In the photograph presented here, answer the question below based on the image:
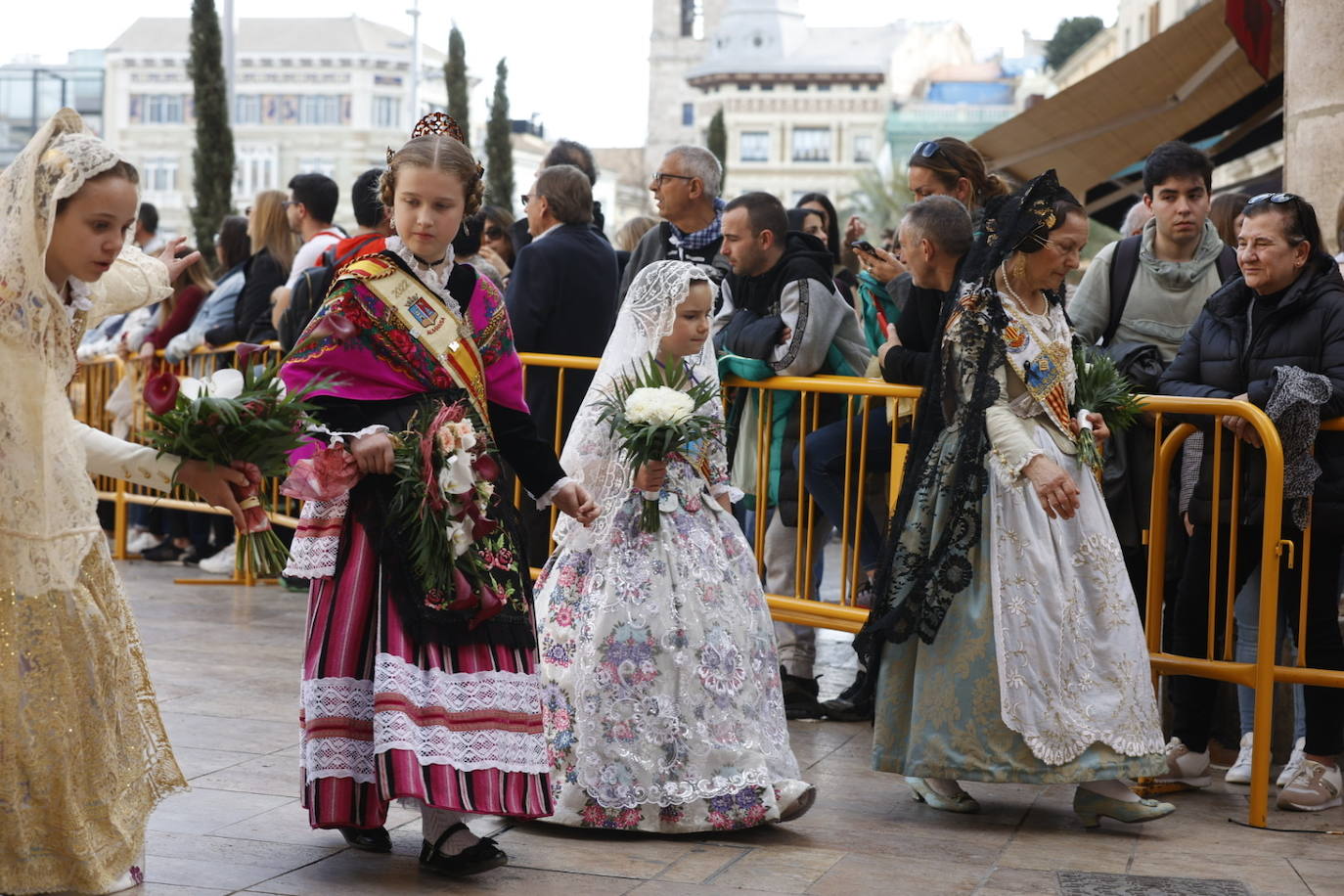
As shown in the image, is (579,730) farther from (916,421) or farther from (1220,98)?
(1220,98)

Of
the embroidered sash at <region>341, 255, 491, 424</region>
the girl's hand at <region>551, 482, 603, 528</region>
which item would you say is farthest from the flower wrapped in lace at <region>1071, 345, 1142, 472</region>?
the embroidered sash at <region>341, 255, 491, 424</region>

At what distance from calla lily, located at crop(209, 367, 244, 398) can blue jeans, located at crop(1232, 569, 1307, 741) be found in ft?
11.1

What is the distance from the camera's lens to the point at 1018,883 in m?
4.63

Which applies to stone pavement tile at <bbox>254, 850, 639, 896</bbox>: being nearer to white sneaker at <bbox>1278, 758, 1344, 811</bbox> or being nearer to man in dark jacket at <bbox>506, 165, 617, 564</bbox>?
white sneaker at <bbox>1278, 758, 1344, 811</bbox>

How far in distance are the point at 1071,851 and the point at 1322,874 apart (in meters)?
0.67

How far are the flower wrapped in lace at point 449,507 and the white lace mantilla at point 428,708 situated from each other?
0.56 feet

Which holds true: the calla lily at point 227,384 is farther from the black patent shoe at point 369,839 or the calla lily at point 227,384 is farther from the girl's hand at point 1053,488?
the girl's hand at point 1053,488

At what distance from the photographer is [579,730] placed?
505 centimetres

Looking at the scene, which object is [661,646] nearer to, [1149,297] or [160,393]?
[160,393]

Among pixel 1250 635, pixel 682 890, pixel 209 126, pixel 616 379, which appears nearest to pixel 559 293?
pixel 616 379

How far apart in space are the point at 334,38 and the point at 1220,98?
89.5m

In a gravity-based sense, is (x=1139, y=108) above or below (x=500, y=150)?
below

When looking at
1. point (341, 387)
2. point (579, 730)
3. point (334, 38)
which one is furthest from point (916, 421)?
point (334, 38)

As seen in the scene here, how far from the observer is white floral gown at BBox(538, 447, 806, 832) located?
5.01 metres
